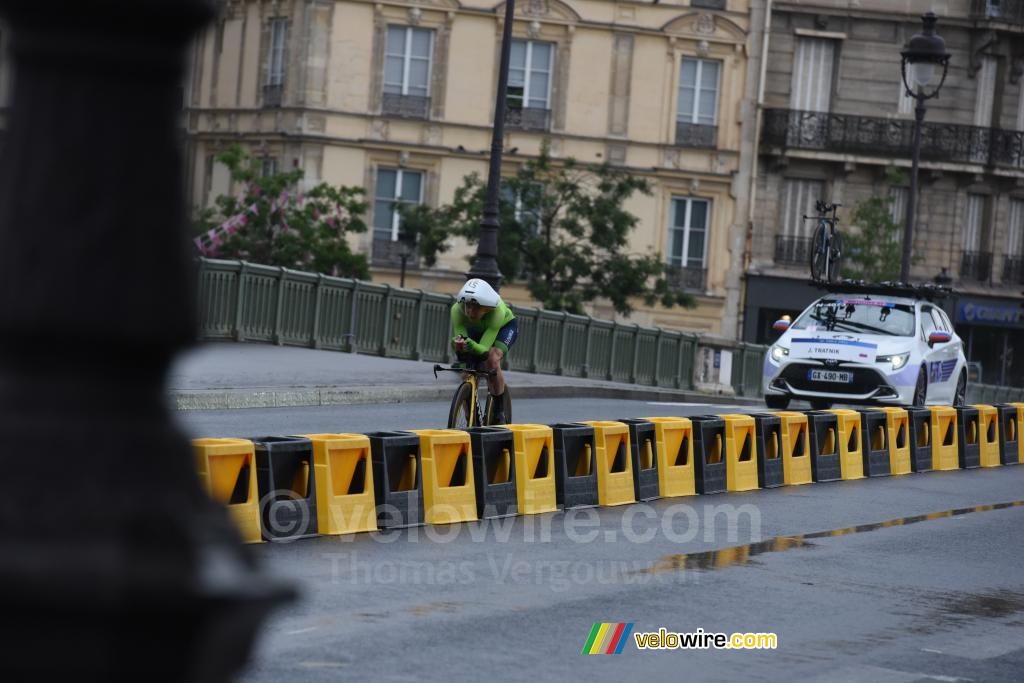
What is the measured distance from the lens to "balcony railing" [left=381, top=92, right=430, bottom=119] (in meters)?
47.7

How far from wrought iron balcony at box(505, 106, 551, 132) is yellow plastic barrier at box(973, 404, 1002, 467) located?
26531 millimetres

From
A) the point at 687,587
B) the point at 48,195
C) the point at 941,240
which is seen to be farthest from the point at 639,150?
the point at 48,195

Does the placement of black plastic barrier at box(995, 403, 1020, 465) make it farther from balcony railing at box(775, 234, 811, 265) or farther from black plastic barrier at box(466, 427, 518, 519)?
balcony railing at box(775, 234, 811, 265)

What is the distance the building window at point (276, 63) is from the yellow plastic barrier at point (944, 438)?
28.3 meters

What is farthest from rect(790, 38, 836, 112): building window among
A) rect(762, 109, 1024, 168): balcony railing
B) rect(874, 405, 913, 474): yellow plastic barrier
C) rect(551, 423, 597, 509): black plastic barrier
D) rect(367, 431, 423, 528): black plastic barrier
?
rect(367, 431, 423, 528): black plastic barrier

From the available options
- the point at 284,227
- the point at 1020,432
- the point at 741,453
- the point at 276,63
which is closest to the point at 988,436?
the point at 1020,432

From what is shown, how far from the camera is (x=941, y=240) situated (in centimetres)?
5344

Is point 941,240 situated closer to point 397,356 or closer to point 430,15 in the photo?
point 430,15

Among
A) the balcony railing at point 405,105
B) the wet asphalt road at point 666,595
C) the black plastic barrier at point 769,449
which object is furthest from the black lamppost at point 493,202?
the balcony railing at point 405,105

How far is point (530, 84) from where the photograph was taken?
48562mm

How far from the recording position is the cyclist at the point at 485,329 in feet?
52.0

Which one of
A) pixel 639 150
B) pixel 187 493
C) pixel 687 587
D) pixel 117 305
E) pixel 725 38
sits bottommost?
pixel 687 587

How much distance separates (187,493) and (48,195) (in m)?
0.38

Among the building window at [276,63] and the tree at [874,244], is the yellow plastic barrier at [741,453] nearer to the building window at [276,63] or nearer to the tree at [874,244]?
the building window at [276,63]
